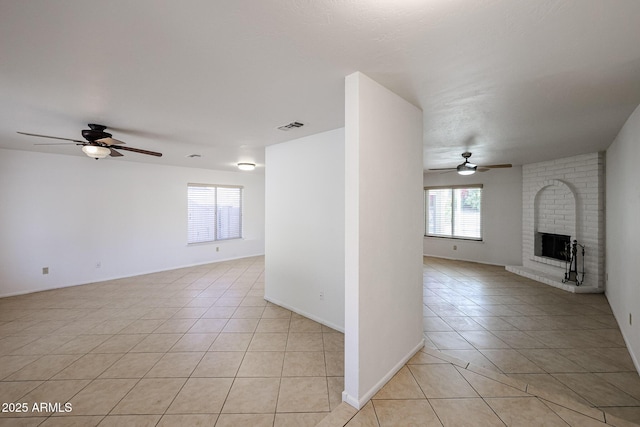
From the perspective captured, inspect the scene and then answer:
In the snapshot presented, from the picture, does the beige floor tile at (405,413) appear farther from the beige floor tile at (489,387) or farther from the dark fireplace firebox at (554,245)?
A: the dark fireplace firebox at (554,245)

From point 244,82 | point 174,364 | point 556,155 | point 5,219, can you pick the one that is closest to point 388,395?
point 174,364

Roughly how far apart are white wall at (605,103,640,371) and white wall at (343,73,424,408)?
2.05 m

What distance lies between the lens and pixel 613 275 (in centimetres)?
374

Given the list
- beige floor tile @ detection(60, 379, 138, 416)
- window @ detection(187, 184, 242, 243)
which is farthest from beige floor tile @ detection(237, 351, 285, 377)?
window @ detection(187, 184, 242, 243)

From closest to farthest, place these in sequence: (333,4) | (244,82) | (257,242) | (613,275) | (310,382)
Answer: (333,4)
(244,82)
(310,382)
(613,275)
(257,242)

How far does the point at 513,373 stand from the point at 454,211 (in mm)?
5697

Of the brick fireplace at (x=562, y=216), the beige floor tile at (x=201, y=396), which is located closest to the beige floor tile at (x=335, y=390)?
the beige floor tile at (x=201, y=396)

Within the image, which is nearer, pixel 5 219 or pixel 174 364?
pixel 174 364

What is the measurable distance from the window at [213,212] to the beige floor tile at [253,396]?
5.25 meters

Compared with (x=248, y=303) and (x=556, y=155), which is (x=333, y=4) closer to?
(x=248, y=303)

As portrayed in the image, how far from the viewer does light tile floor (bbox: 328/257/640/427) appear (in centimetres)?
186

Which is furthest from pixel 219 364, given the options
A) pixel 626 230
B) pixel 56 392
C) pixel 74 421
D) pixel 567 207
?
pixel 567 207

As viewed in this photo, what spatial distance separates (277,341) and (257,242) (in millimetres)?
5326

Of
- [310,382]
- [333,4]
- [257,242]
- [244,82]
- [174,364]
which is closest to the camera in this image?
[333,4]
